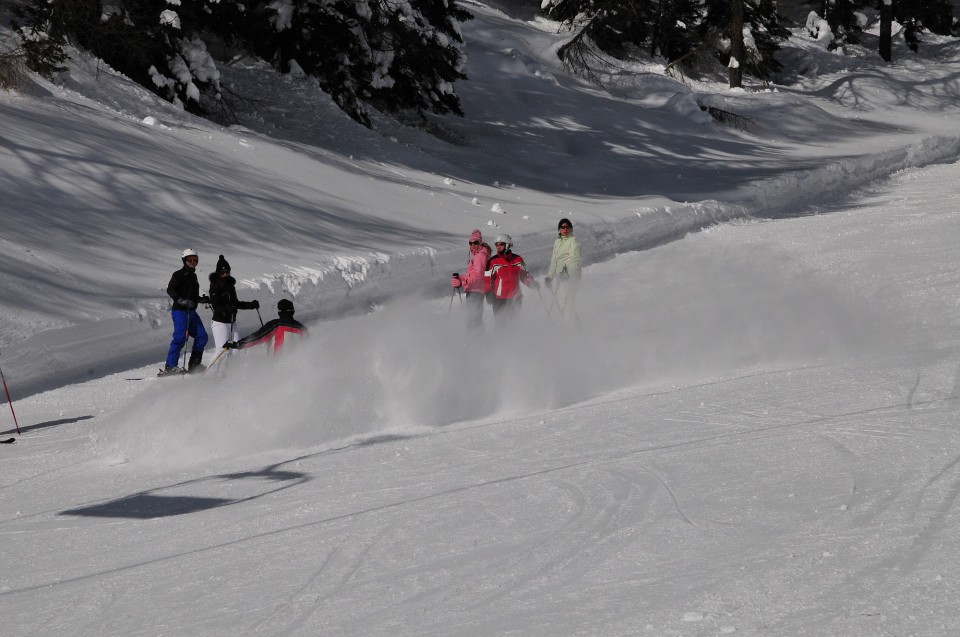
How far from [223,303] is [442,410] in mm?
4136

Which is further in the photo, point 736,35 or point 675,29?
point 675,29

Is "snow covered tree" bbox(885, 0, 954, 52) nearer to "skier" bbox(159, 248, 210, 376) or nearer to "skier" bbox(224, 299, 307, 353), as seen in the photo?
"skier" bbox(159, 248, 210, 376)

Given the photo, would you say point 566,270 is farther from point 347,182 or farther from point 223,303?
point 347,182

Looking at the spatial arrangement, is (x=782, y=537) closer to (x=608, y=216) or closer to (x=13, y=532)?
(x=13, y=532)

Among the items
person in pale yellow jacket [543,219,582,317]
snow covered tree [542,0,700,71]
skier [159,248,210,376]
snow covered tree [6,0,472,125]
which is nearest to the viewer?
skier [159,248,210,376]

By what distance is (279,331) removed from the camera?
11.2 meters

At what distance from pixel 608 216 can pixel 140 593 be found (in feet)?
67.7

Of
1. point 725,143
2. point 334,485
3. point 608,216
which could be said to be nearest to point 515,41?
point 725,143

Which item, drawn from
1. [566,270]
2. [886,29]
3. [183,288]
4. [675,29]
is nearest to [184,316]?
[183,288]

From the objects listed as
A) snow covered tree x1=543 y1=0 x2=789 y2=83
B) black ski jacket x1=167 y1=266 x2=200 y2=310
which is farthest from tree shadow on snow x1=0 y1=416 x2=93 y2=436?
snow covered tree x1=543 y1=0 x2=789 y2=83

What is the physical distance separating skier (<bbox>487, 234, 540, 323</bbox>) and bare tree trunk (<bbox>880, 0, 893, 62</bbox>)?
49.6 m

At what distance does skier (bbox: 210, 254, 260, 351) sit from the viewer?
13.5 meters

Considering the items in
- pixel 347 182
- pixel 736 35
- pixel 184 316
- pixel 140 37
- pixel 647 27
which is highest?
pixel 647 27

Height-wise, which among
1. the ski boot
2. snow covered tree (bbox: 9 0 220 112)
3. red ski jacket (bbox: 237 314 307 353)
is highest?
snow covered tree (bbox: 9 0 220 112)
